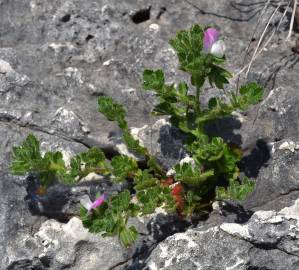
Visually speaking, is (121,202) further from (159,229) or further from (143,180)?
(159,229)

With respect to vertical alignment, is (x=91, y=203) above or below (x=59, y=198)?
above

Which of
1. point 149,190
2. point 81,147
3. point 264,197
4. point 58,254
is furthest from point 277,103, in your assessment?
point 58,254

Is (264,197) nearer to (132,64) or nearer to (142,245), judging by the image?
(142,245)

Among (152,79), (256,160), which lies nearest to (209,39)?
(152,79)

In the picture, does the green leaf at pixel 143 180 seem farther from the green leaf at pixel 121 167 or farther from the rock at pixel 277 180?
the rock at pixel 277 180

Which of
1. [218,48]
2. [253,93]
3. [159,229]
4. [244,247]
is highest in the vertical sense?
[218,48]

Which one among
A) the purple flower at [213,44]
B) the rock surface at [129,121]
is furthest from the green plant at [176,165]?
the rock surface at [129,121]

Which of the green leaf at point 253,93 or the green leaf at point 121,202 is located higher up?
the green leaf at point 253,93
